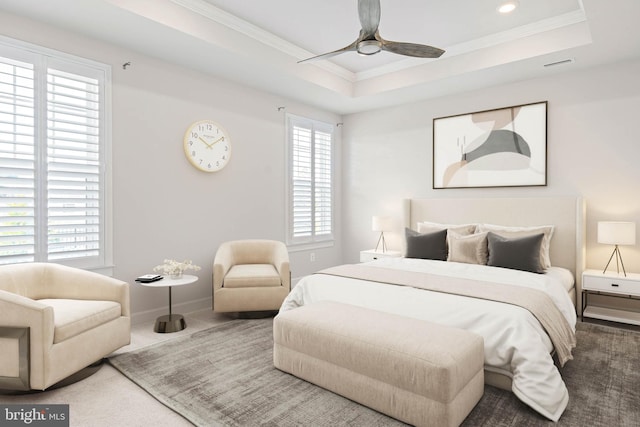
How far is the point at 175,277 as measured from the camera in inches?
145

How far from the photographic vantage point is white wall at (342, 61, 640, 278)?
12.8 feet

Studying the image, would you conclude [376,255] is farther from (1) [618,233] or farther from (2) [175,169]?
(2) [175,169]

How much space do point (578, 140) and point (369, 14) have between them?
312 cm

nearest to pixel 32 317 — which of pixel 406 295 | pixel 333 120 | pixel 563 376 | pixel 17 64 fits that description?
pixel 17 64

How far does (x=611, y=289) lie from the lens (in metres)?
3.66

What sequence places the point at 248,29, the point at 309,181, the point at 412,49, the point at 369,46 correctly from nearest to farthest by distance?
the point at 369,46 → the point at 412,49 → the point at 248,29 → the point at 309,181

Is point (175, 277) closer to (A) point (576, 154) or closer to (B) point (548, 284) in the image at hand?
(B) point (548, 284)

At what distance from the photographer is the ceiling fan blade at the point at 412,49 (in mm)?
2734

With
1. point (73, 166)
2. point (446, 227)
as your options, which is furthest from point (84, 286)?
point (446, 227)

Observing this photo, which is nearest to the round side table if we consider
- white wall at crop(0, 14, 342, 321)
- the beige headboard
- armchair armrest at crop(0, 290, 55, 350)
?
white wall at crop(0, 14, 342, 321)

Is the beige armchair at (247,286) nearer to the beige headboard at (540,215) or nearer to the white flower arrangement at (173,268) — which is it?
the white flower arrangement at (173,268)

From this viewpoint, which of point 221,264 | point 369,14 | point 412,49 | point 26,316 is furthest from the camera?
point 221,264

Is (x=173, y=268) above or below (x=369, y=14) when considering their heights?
below

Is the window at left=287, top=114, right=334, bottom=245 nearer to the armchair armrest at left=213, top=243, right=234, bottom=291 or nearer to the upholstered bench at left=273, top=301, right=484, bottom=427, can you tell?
the armchair armrest at left=213, top=243, right=234, bottom=291
